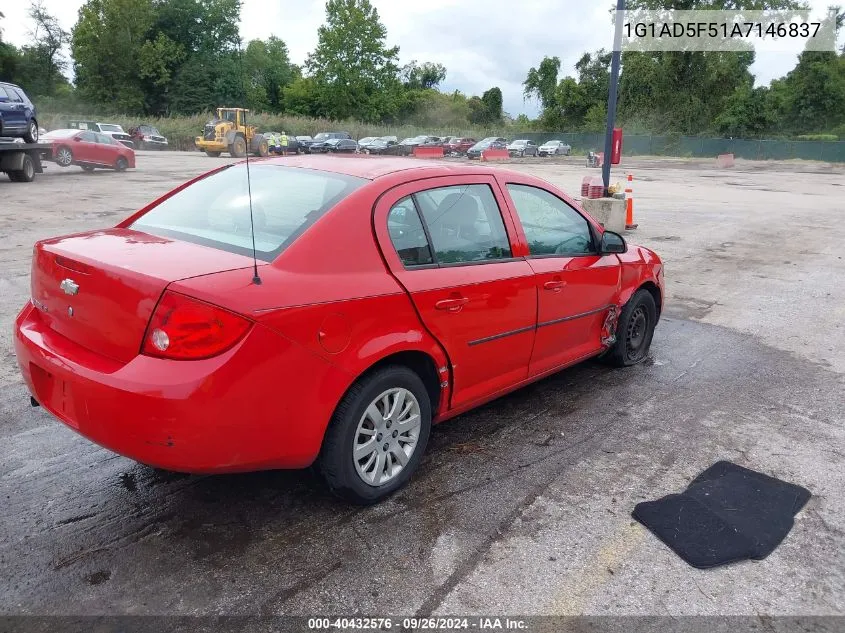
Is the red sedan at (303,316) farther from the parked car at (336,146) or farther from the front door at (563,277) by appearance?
the parked car at (336,146)

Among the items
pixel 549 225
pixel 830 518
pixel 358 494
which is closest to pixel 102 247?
pixel 358 494

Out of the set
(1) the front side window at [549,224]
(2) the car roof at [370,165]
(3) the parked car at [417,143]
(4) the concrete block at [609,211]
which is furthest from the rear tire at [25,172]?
A: (3) the parked car at [417,143]

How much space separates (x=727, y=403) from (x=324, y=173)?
3.17 m

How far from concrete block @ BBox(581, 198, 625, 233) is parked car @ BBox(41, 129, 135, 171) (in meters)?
18.4

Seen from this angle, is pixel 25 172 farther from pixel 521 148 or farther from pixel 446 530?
pixel 521 148

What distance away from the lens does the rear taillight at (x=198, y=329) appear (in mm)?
2594

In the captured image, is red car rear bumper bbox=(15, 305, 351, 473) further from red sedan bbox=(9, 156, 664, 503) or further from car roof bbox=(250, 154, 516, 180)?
car roof bbox=(250, 154, 516, 180)

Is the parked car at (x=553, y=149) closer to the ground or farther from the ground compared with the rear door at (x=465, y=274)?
farther from the ground

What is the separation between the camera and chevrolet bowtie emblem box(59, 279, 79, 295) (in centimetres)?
294

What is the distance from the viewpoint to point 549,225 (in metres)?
4.33

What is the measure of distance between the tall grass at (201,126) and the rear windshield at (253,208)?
4157 centimetres

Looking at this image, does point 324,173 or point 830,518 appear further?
point 324,173

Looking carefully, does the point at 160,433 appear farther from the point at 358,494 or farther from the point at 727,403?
the point at 727,403

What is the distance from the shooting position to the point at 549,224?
434 centimetres
